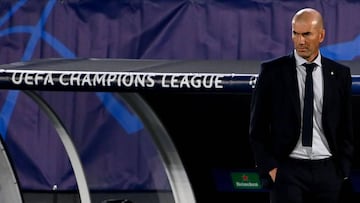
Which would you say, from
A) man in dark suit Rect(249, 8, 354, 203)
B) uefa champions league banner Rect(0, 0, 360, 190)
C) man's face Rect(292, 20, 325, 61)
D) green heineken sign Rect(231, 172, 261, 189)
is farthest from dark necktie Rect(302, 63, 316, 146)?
uefa champions league banner Rect(0, 0, 360, 190)

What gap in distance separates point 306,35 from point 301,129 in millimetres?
506

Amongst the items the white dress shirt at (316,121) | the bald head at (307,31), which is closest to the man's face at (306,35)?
the bald head at (307,31)

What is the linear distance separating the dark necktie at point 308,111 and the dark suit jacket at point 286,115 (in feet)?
0.12

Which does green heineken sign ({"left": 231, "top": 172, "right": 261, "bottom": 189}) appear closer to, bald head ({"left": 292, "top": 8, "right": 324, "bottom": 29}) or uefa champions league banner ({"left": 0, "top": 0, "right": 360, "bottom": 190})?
uefa champions league banner ({"left": 0, "top": 0, "right": 360, "bottom": 190})

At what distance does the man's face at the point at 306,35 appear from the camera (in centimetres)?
580

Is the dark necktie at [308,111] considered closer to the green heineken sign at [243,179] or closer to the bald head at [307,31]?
the bald head at [307,31]

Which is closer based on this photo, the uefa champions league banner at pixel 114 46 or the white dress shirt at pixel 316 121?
the white dress shirt at pixel 316 121

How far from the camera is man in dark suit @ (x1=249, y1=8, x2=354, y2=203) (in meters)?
5.93

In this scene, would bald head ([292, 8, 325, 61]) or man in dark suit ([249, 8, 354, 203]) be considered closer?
bald head ([292, 8, 325, 61])

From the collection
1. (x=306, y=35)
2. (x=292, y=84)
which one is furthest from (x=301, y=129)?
(x=306, y=35)

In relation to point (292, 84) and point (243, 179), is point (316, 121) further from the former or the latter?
point (243, 179)

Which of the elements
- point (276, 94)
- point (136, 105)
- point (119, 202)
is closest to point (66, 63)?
point (136, 105)

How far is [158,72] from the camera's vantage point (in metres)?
7.47

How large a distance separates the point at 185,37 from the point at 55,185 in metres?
2.06
